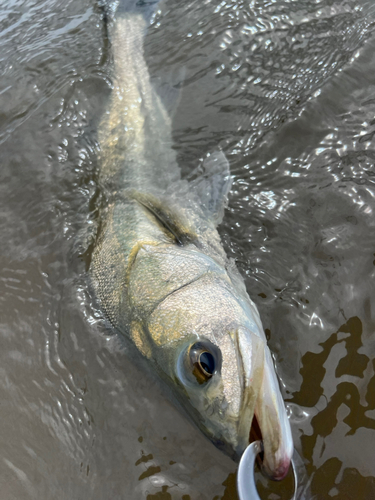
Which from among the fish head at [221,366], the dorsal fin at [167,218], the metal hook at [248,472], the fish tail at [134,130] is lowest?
the metal hook at [248,472]

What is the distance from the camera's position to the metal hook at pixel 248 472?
1684 mm

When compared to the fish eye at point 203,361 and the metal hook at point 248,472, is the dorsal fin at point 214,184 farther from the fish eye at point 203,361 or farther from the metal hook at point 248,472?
the metal hook at point 248,472

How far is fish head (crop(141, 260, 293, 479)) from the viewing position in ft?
5.60

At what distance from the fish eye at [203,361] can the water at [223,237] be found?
67cm

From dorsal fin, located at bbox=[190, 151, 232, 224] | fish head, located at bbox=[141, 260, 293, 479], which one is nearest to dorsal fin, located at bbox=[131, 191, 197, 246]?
dorsal fin, located at bbox=[190, 151, 232, 224]

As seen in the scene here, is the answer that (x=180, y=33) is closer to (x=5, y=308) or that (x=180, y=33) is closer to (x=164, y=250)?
(x=164, y=250)

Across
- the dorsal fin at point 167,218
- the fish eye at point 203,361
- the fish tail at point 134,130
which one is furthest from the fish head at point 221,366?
the fish tail at point 134,130

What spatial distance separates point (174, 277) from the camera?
233cm

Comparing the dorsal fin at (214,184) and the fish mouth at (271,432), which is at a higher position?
the dorsal fin at (214,184)

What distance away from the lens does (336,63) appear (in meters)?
3.56

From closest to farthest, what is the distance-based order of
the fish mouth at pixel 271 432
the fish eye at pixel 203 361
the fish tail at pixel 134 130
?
the fish mouth at pixel 271 432 < the fish eye at pixel 203 361 < the fish tail at pixel 134 130

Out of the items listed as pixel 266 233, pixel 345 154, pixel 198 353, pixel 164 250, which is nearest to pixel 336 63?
pixel 345 154

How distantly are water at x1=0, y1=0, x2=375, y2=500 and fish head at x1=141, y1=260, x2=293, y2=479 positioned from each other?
0.50 meters

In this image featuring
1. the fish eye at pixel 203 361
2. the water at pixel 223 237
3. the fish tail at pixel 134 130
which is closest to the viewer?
the fish eye at pixel 203 361
